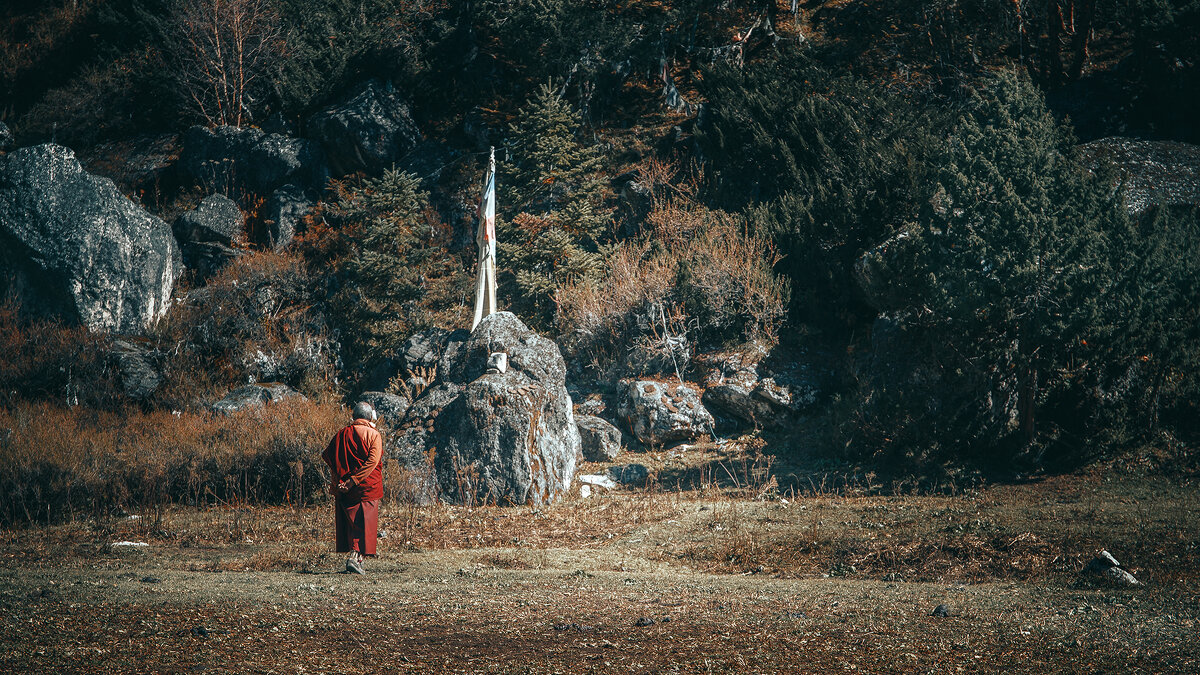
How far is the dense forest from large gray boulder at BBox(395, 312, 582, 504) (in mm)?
4041

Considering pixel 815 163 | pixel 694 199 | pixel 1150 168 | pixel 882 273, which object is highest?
pixel 815 163

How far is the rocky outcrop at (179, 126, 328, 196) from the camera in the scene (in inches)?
918

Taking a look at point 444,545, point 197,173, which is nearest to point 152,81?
point 197,173

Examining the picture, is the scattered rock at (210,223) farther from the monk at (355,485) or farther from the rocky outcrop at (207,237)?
the monk at (355,485)

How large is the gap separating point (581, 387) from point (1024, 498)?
883 centimetres

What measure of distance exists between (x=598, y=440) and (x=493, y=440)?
3.19 metres

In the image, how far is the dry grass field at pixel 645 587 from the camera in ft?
14.8

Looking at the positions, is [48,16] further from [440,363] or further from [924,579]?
[924,579]

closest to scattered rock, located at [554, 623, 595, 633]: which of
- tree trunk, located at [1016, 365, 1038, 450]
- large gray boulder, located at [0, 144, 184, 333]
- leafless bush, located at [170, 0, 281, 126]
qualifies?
tree trunk, located at [1016, 365, 1038, 450]

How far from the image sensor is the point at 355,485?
7.62 m

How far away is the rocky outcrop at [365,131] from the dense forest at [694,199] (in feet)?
0.35

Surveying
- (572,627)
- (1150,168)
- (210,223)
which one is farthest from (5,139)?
(1150,168)

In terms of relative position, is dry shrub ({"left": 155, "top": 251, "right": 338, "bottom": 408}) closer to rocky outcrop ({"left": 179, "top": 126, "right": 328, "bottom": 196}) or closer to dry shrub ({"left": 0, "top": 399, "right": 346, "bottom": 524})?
rocky outcrop ({"left": 179, "top": 126, "right": 328, "bottom": 196})

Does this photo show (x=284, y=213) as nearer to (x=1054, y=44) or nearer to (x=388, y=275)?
(x=388, y=275)
